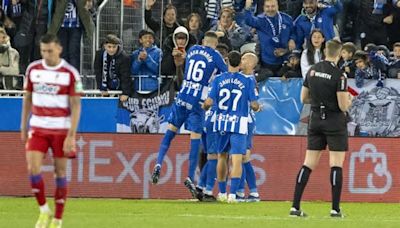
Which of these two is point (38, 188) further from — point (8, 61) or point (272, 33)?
point (272, 33)

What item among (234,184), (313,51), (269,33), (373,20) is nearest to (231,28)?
(269,33)

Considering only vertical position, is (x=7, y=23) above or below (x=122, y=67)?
above

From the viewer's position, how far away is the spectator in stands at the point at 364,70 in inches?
921

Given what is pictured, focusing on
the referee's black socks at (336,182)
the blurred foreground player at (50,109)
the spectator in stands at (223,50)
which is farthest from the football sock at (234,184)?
the blurred foreground player at (50,109)

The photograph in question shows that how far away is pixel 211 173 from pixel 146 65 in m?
4.05

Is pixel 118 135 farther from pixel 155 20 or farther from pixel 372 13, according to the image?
pixel 372 13

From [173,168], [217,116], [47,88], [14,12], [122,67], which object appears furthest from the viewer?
[14,12]

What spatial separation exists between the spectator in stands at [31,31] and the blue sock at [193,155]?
198 inches

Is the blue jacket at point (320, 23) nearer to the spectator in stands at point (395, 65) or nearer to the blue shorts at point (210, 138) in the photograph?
the spectator in stands at point (395, 65)

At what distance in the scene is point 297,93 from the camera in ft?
77.1

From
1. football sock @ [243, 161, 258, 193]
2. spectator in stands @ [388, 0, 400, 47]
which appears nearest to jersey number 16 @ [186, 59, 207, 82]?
football sock @ [243, 161, 258, 193]

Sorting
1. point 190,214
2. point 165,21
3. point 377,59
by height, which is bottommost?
point 190,214

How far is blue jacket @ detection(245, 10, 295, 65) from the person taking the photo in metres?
24.4

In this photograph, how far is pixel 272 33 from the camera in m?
24.5
